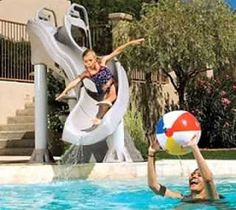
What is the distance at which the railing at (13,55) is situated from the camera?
63.6 feet

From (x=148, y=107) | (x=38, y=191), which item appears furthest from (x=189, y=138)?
(x=148, y=107)

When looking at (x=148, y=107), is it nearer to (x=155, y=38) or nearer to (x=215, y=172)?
(x=155, y=38)

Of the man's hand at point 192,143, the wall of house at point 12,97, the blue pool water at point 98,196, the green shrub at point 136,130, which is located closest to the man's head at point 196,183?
the blue pool water at point 98,196

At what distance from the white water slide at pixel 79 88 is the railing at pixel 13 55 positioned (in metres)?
6.42

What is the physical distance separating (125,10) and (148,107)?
13.3 meters

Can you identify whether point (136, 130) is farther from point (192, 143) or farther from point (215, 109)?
point (192, 143)

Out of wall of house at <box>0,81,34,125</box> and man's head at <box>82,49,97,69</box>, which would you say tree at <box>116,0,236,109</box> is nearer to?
wall of house at <box>0,81,34,125</box>

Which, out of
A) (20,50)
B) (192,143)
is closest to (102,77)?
(192,143)

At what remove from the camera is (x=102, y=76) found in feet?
36.2

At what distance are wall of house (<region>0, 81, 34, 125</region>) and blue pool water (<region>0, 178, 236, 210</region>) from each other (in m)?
8.32

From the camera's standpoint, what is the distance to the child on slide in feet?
35.9

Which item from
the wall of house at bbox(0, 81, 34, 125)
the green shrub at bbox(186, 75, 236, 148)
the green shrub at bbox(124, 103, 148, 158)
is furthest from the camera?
the green shrub at bbox(186, 75, 236, 148)

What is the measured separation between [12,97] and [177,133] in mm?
13197

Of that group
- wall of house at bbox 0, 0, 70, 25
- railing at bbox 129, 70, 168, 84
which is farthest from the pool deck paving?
wall of house at bbox 0, 0, 70, 25
